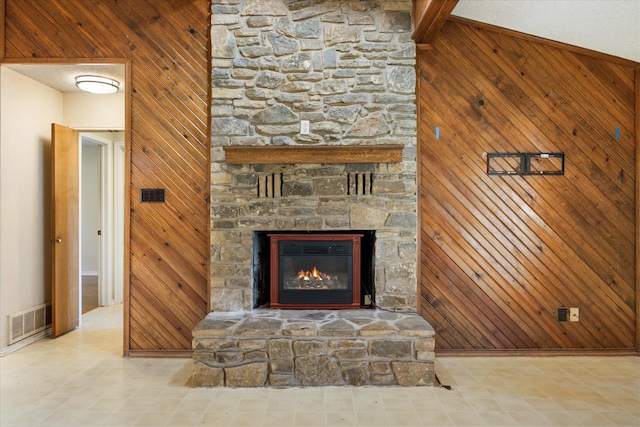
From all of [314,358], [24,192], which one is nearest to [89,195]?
[24,192]

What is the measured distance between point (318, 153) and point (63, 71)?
2.59m

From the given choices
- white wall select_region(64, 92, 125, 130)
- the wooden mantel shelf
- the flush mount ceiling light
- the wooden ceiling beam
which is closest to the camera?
the wooden ceiling beam

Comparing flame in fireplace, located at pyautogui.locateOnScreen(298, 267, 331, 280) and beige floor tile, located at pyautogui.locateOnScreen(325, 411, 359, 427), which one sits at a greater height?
flame in fireplace, located at pyautogui.locateOnScreen(298, 267, 331, 280)

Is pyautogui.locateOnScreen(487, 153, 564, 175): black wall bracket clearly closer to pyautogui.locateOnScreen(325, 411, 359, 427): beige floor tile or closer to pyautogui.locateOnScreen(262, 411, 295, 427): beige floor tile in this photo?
pyautogui.locateOnScreen(325, 411, 359, 427): beige floor tile

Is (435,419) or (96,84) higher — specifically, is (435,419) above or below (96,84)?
below

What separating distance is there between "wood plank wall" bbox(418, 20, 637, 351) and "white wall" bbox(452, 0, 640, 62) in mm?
153

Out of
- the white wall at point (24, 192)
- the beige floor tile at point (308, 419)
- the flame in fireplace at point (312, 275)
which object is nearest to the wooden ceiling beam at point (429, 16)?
the flame in fireplace at point (312, 275)

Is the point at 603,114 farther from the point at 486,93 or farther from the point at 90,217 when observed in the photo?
the point at 90,217

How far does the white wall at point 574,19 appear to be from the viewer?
272cm

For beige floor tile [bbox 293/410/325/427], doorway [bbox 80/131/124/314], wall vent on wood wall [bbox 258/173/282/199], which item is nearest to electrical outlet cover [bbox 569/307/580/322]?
beige floor tile [bbox 293/410/325/427]

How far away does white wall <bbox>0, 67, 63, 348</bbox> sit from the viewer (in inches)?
132

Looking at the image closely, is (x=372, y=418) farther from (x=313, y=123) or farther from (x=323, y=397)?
(x=313, y=123)

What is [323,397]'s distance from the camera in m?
2.56

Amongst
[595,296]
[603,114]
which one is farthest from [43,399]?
[603,114]
